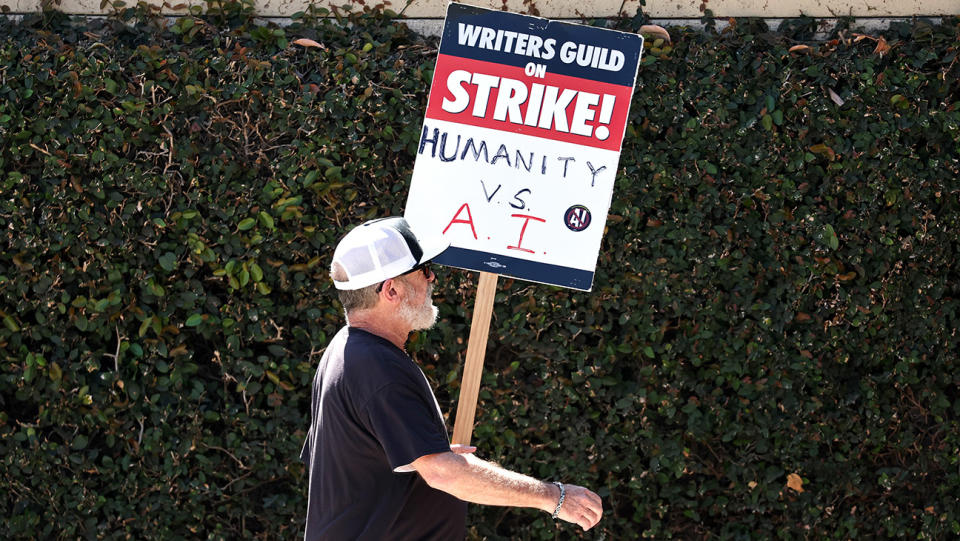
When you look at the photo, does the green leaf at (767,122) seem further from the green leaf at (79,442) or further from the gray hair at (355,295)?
the green leaf at (79,442)

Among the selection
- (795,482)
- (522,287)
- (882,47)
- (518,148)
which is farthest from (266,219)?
(882,47)

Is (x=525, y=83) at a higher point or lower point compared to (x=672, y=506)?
higher

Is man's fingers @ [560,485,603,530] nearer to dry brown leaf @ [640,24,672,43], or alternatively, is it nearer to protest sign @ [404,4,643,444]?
protest sign @ [404,4,643,444]

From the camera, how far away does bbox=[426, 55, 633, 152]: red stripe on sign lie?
3.73 meters

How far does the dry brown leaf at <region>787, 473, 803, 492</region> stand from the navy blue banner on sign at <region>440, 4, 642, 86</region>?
1.86 metres

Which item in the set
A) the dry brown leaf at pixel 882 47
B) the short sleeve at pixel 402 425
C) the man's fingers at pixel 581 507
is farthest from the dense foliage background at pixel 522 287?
the short sleeve at pixel 402 425

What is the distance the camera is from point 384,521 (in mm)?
2633

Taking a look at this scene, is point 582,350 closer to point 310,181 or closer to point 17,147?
point 310,181

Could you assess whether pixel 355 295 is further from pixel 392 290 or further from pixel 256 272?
pixel 256 272

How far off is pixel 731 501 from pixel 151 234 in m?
2.74

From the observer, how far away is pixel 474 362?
3.61 metres

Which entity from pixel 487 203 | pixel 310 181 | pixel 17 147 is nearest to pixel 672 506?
pixel 487 203

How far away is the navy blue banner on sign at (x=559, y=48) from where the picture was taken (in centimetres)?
378

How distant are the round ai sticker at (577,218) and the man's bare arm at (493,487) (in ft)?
3.90
